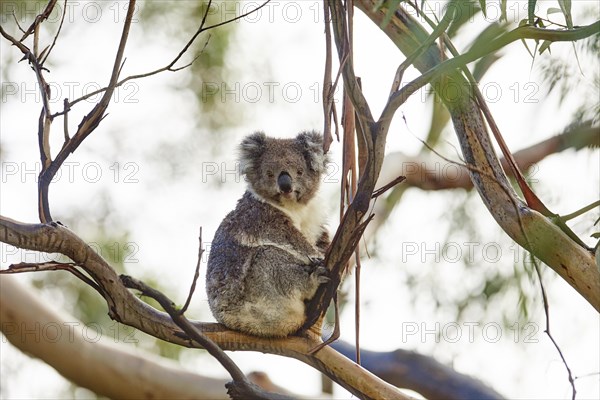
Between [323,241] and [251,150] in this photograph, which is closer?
[323,241]

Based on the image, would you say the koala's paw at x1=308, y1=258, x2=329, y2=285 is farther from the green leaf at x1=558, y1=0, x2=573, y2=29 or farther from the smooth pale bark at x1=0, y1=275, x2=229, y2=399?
the smooth pale bark at x1=0, y1=275, x2=229, y2=399

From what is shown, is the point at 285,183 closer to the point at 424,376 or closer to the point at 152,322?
the point at 152,322

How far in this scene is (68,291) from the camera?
867cm

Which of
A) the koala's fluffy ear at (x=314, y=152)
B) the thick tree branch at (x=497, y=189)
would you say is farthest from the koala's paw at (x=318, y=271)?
the thick tree branch at (x=497, y=189)

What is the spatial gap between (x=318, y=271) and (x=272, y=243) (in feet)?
1.31

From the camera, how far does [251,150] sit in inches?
185

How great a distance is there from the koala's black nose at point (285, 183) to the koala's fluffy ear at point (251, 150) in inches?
11.1

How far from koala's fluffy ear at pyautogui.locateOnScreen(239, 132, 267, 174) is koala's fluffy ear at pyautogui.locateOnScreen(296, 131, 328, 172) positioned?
25 cm

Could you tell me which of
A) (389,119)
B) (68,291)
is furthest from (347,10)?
(68,291)

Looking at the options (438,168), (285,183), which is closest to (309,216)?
(285,183)

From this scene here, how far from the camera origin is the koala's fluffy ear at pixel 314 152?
15.0 ft

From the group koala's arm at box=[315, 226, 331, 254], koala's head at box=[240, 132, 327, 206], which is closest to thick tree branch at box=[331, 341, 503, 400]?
koala's arm at box=[315, 226, 331, 254]

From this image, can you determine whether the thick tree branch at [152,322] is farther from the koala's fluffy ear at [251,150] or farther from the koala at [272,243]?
the koala's fluffy ear at [251,150]

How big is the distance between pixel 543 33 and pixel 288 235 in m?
1.96
